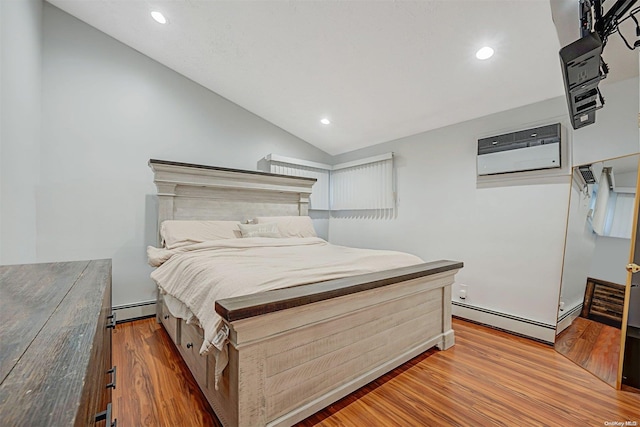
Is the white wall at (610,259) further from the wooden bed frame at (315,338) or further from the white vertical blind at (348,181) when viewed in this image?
the white vertical blind at (348,181)

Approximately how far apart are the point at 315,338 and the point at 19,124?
8.60 ft

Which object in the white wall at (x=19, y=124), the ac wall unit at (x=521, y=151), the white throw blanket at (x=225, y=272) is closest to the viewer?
the white throw blanket at (x=225, y=272)

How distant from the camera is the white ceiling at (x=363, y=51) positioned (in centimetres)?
200

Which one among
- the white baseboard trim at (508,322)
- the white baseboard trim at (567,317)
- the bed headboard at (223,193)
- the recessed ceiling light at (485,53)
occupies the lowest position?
the white baseboard trim at (508,322)

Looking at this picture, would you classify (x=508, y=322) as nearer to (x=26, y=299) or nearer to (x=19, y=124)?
(x=26, y=299)

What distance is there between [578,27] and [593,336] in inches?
81.1

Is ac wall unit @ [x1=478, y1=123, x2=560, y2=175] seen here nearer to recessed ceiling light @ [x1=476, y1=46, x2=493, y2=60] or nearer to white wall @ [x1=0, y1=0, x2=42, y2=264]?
recessed ceiling light @ [x1=476, y1=46, x2=493, y2=60]

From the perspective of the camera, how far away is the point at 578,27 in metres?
1.32

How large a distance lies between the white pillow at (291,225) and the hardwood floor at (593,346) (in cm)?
268

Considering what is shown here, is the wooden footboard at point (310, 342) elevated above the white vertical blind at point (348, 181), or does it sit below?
below

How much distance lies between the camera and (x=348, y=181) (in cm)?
434

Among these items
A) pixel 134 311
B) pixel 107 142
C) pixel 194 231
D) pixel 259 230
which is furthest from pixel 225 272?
pixel 107 142

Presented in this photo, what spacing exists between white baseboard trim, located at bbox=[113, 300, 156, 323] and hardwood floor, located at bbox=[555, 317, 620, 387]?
3893 mm

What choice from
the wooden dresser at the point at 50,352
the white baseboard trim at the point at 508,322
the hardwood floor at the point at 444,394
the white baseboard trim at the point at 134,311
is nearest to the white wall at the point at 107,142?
the white baseboard trim at the point at 134,311
